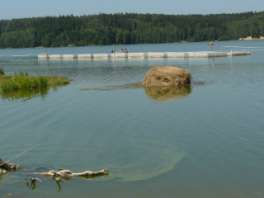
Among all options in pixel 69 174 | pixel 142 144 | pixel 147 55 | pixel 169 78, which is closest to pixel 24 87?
pixel 169 78

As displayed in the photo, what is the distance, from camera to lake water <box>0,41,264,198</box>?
15086mm

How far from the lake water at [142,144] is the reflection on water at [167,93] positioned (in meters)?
0.37

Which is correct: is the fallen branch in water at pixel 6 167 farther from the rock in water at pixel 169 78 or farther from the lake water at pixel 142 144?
the rock in water at pixel 169 78

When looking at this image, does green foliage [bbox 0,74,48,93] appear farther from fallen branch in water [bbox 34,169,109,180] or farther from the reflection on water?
fallen branch in water [bbox 34,169,109,180]

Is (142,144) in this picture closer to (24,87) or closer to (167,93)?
(167,93)

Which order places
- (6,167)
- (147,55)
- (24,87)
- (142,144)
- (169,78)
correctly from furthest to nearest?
(147,55), (24,87), (169,78), (142,144), (6,167)

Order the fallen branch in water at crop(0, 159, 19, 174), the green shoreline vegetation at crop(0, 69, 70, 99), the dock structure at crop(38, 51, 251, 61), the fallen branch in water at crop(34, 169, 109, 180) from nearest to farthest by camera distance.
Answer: the fallen branch in water at crop(34, 169, 109, 180) < the fallen branch in water at crop(0, 159, 19, 174) < the green shoreline vegetation at crop(0, 69, 70, 99) < the dock structure at crop(38, 51, 251, 61)

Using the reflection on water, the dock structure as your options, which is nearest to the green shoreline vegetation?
the reflection on water

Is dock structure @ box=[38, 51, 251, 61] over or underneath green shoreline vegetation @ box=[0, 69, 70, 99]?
underneath

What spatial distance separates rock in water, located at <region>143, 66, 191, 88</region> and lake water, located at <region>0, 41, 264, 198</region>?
479 cm

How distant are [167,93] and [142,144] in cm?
1638

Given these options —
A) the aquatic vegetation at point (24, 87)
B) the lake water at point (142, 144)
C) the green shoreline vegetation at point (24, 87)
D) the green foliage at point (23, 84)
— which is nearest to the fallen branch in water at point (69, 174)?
the lake water at point (142, 144)

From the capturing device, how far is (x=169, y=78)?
1578 inches

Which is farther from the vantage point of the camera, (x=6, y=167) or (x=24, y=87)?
(x=24, y=87)
